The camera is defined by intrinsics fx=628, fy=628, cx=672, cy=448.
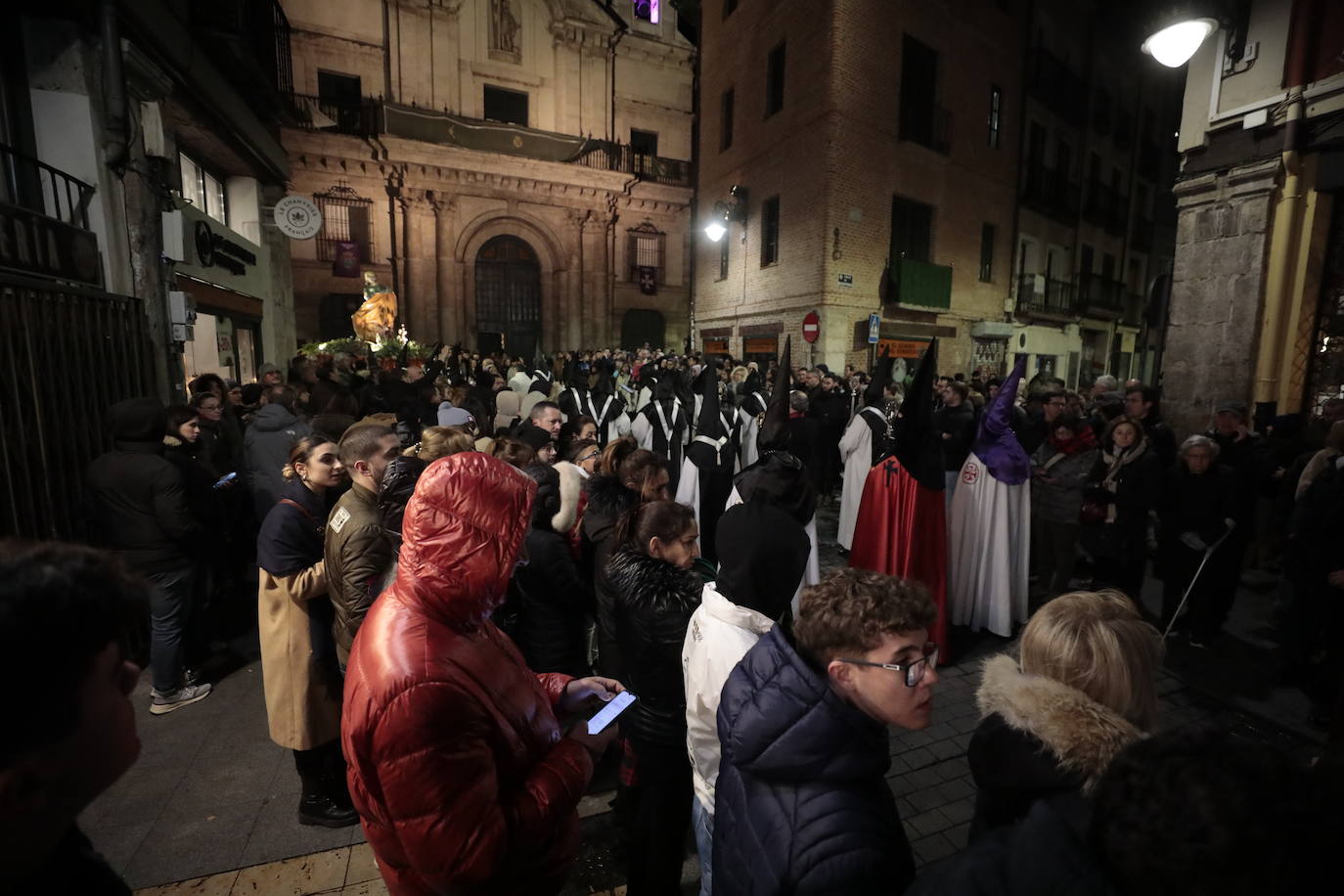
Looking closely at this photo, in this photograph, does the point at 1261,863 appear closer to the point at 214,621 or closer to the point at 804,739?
the point at 804,739

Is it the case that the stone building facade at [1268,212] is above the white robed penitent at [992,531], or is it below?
above

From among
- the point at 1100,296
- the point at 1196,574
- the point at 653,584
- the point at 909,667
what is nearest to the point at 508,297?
the point at 1100,296

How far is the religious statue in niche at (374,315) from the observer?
2027cm

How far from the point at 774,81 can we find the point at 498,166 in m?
10.8

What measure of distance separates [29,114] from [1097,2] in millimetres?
30841

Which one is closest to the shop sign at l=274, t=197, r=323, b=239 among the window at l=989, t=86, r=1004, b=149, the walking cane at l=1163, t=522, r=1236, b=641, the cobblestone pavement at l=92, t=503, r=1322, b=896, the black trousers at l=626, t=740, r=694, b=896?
the cobblestone pavement at l=92, t=503, r=1322, b=896

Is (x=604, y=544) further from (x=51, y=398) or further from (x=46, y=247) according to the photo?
(x=46, y=247)

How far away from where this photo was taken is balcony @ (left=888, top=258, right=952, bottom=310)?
1847cm

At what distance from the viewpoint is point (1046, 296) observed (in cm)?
2294

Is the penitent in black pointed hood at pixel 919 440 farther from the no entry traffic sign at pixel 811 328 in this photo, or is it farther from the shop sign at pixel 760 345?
the shop sign at pixel 760 345

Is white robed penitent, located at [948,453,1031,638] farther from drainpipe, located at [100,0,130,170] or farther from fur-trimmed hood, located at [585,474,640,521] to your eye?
drainpipe, located at [100,0,130,170]

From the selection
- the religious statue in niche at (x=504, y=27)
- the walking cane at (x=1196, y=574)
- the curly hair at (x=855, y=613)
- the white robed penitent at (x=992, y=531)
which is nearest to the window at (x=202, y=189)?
the white robed penitent at (x=992, y=531)

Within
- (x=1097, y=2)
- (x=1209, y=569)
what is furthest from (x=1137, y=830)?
(x=1097, y=2)

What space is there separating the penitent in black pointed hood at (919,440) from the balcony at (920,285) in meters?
15.0
